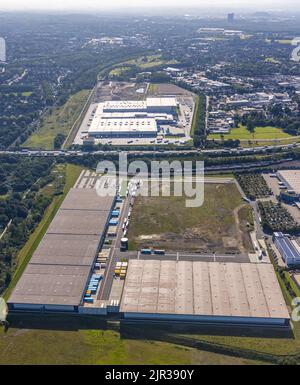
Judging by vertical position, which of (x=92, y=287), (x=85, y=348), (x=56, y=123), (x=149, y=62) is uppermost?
(x=149, y=62)

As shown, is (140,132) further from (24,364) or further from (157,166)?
(24,364)

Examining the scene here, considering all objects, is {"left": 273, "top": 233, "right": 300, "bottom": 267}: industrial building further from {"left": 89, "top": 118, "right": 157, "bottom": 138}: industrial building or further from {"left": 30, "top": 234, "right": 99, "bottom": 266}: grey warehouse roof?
{"left": 89, "top": 118, "right": 157, "bottom": 138}: industrial building

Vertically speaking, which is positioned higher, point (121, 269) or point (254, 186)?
point (254, 186)

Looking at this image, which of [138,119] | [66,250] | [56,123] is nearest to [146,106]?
[138,119]

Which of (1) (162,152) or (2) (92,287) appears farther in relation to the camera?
(1) (162,152)

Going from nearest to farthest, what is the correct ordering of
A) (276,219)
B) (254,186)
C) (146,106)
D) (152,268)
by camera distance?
(152,268) < (276,219) < (254,186) < (146,106)

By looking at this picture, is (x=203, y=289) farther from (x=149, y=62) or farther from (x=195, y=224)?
(x=149, y=62)

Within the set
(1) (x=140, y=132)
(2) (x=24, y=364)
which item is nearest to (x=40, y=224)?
(2) (x=24, y=364)
